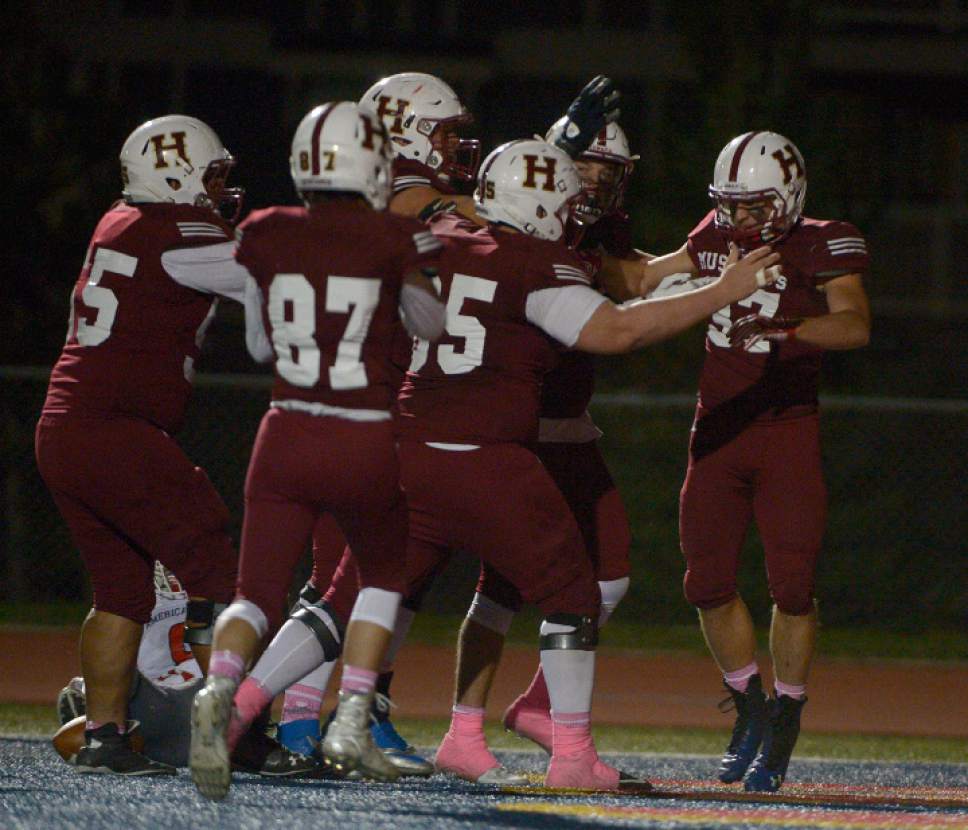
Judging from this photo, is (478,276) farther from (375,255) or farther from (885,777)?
(885,777)

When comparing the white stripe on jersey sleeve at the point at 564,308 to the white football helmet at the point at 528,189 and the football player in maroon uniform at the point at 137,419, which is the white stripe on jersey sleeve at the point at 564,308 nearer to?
the white football helmet at the point at 528,189

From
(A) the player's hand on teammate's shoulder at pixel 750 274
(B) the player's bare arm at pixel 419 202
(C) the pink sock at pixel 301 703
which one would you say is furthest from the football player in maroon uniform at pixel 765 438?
(C) the pink sock at pixel 301 703

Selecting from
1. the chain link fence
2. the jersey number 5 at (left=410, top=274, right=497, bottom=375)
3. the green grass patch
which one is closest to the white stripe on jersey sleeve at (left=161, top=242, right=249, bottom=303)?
the jersey number 5 at (left=410, top=274, right=497, bottom=375)

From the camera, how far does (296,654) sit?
17.3ft

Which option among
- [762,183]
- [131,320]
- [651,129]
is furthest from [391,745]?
[651,129]

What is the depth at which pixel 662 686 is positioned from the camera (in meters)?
9.70

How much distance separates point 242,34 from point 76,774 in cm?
1704

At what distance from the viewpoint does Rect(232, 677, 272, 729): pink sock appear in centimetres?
477

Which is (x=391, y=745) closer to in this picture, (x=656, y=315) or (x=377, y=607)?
(x=377, y=607)

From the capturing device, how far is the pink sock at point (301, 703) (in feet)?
19.0

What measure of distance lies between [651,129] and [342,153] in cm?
1546

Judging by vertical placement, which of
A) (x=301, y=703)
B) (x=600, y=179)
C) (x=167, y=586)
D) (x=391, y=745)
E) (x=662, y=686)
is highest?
(x=600, y=179)

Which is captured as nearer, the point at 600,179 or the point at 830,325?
the point at 830,325

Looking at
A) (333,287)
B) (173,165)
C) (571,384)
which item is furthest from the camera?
(571,384)
